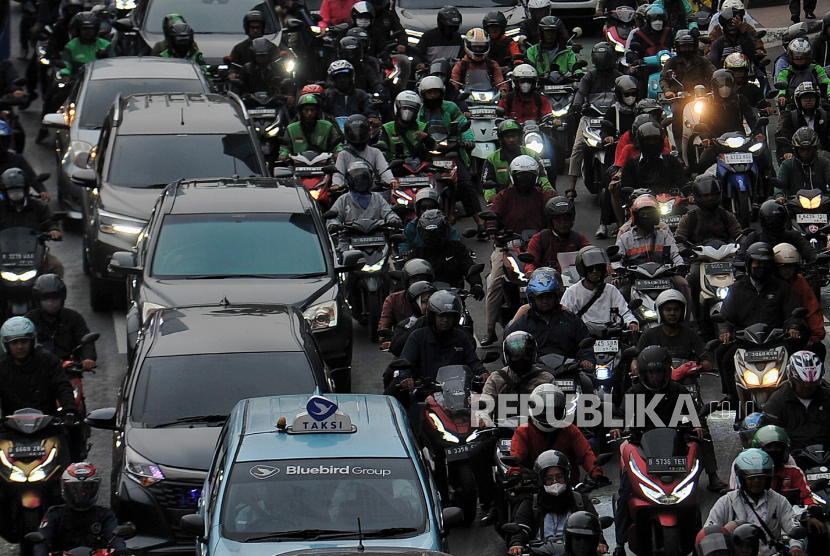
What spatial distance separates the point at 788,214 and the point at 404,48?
833cm

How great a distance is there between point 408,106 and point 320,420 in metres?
10.7

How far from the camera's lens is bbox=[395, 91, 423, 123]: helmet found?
865 inches

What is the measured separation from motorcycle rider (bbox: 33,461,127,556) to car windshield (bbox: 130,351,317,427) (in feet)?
2.71

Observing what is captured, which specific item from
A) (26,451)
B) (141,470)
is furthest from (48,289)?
(141,470)

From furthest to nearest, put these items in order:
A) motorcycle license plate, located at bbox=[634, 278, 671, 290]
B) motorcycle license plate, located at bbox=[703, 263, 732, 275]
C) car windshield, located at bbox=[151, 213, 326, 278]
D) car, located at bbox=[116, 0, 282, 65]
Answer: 1. car, located at bbox=[116, 0, 282, 65]
2. motorcycle license plate, located at bbox=[703, 263, 732, 275]
3. motorcycle license plate, located at bbox=[634, 278, 671, 290]
4. car windshield, located at bbox=[151, 213, 326, 278]

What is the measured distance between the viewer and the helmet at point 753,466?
1278 cm

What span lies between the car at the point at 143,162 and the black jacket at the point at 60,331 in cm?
246

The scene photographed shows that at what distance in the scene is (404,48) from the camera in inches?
1033

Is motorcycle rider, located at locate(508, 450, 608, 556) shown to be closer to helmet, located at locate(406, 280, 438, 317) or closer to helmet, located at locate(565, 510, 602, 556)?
helmet, located at locate(565, 510, 602, 556)

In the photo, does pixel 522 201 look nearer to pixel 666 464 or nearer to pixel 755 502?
pixel 666 464

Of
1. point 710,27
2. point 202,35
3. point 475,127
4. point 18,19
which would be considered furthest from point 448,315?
point 18,19

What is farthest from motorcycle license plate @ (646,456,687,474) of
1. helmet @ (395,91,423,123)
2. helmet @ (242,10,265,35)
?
helmet @ (242,10,265,35)

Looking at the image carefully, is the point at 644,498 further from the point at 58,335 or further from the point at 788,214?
the point at 788,214

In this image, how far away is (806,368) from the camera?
14711 mm
